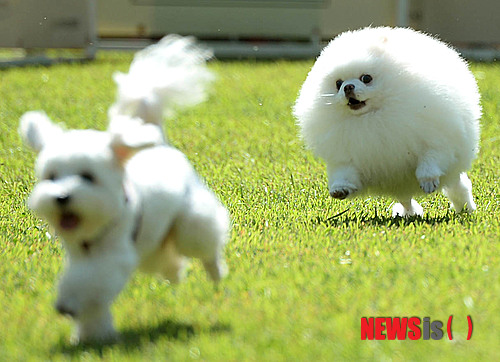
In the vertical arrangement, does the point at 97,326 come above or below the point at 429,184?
above

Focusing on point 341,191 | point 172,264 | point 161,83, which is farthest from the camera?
point 341,191

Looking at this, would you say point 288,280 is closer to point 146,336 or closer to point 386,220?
point 146,336

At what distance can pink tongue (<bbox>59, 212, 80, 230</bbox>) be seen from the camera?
345 cm

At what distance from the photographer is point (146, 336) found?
3613 mm

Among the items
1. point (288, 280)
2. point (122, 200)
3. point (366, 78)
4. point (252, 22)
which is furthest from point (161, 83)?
point (252, 22)

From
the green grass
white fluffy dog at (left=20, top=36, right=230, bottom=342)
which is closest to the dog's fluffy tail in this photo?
white fluffy dog at (left=20, top=36, right=230, bottom=342)

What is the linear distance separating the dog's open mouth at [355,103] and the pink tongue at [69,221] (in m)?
2.87

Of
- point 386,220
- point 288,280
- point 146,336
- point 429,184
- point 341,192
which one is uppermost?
point 146,336

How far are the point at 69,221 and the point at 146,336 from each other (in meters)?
0.54

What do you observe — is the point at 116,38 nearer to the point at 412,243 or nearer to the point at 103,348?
the point at 412,243

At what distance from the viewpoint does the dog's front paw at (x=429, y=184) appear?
5.73 metres

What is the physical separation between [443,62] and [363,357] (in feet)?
10.3

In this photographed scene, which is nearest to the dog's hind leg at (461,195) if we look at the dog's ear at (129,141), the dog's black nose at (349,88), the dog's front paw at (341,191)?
the dog's front paw at (341,191)

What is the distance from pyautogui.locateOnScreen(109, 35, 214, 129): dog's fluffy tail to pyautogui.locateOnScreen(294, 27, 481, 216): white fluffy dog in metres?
1.70
